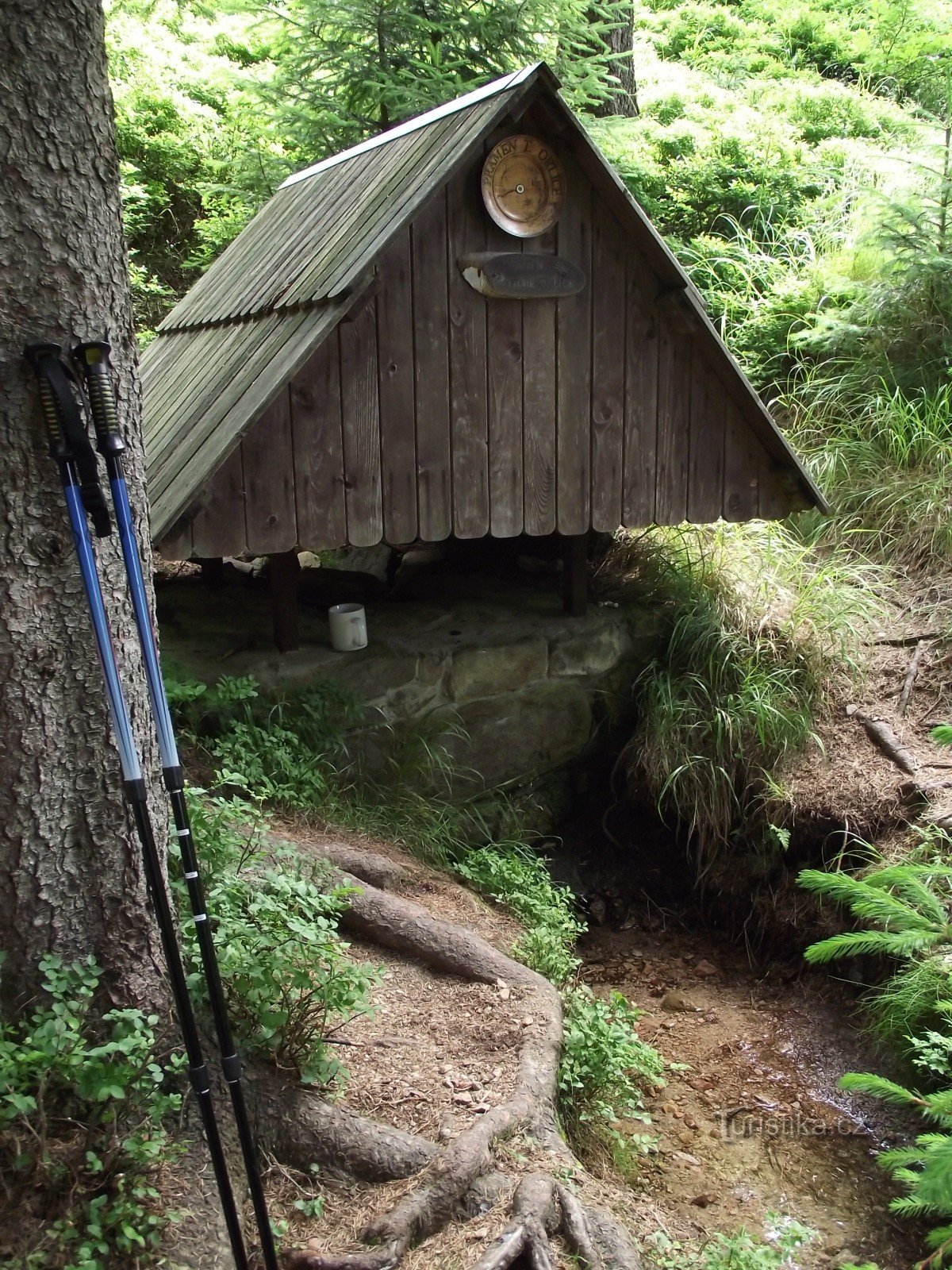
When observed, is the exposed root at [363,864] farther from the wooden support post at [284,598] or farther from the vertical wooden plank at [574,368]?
the vertical wooden plank at [574,368]

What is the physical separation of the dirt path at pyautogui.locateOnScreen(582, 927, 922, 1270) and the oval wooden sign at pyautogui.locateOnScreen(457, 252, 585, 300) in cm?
307

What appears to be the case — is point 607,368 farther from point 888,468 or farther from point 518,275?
point 888,468

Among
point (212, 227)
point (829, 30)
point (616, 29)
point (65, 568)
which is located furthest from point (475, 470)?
point (829, 30)

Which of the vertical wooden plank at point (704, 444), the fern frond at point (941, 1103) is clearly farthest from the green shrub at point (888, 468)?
the fern frond at point (941, 1103)

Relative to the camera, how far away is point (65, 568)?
2.49 metres

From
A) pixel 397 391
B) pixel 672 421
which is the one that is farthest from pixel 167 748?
pixel 672 421

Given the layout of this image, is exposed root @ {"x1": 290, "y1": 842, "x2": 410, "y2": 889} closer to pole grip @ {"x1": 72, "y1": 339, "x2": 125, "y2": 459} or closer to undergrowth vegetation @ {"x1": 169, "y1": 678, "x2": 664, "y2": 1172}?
undergrowth vegetation @ {"x1": 169, "y1": 678, "x2": 664, "y2": 1172}

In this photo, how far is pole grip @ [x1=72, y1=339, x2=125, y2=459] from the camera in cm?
233

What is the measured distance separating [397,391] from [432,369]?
191 mm

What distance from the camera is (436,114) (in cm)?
509

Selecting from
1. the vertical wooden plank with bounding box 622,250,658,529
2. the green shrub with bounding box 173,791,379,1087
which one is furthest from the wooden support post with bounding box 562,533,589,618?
the green shrub with bounding box 173,791,379,1087

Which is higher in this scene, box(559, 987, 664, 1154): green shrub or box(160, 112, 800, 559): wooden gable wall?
box(160, 112, 800, 559): wooden gable wall

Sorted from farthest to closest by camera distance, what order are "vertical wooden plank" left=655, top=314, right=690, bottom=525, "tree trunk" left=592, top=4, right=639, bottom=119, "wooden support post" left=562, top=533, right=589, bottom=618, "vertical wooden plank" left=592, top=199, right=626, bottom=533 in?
"tree trunk" left=592, top=4, right=639, bottom=119 → "wooden support post" left=562, top=533, right=589, bottom=618 → "vertical wooden plank" left=655, top=314, right=690, bottom=525 → "vertical wooden plank" left=592, top=199, right=626, bottom=533

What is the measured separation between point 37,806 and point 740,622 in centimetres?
405
